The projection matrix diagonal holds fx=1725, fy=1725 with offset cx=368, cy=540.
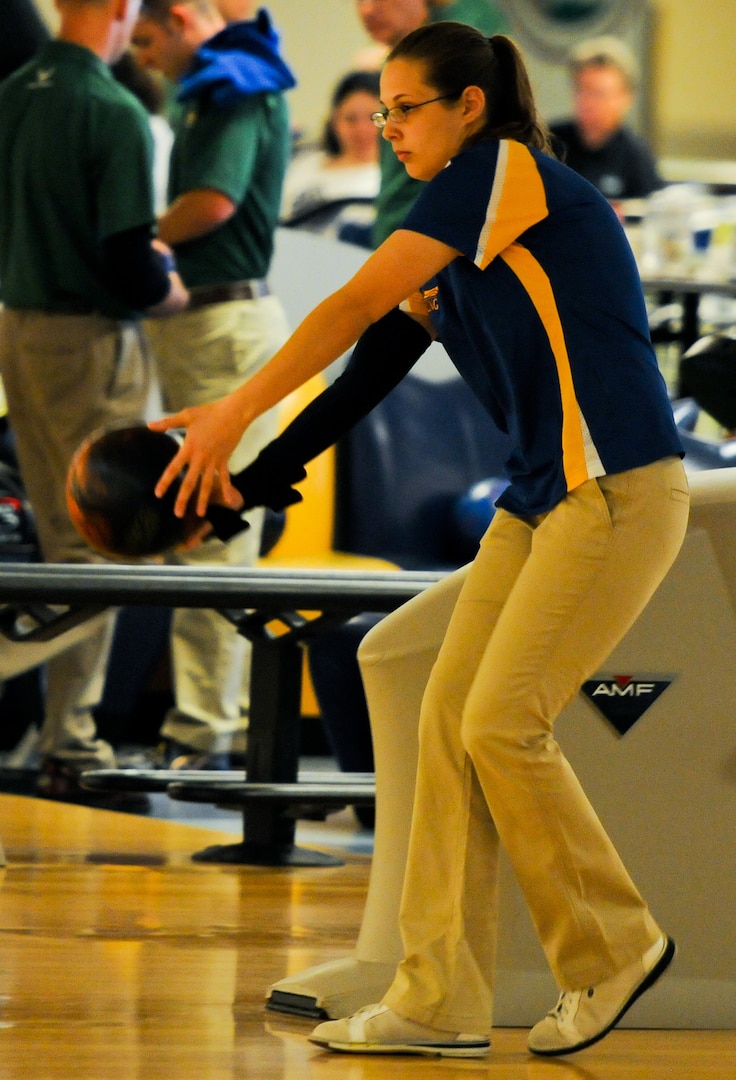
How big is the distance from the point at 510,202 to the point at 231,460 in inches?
91.5

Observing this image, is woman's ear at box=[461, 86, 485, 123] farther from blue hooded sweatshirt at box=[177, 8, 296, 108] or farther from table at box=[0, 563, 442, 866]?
blue hooded sweatshirt at box=[177, 8, 296, 108]

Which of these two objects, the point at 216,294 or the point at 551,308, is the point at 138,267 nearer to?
the point at 216,294

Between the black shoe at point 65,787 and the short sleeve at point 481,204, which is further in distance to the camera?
the black shoe at point 65,787

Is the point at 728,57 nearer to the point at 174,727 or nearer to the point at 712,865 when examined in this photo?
the point at 174,727

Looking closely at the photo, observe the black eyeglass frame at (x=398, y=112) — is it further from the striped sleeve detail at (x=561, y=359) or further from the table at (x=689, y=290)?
the table at (x=689, y=290)

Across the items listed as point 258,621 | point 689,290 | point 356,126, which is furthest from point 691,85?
point 258,621

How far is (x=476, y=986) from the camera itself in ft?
6.96

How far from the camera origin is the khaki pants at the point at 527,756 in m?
2.02

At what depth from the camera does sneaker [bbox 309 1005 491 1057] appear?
2.12 meters

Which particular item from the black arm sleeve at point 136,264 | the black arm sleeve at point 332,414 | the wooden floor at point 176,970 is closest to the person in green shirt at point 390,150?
the black arm sleeve at point 136,264

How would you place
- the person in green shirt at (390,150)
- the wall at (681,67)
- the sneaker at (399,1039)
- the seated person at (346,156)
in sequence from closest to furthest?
the sneaker at (399,1039), the person in green shirt at (390,150), the seated person at (346,156), the wall at (681,67)

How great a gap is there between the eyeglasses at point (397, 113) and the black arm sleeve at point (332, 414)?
28 cm

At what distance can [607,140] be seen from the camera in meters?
7.57

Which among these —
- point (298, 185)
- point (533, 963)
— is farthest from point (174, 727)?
point (298, 185)
